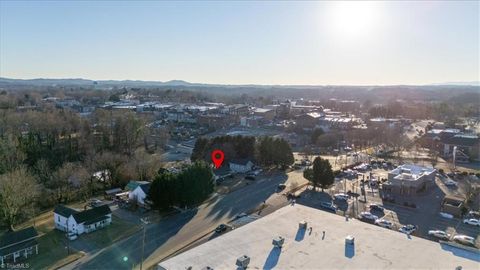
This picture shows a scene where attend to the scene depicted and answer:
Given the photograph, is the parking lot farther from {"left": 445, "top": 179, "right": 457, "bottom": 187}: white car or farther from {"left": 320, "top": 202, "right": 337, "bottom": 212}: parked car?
{"left": 445, "top": 179, "right": 457, "bottom": 187}: white car

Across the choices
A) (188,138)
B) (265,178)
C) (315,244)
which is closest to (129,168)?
(265,178)

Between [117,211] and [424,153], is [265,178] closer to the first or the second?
[117,211]

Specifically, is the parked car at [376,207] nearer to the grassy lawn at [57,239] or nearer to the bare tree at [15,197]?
the grassy lawn at [57,239]

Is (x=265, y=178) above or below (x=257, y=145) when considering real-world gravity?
below

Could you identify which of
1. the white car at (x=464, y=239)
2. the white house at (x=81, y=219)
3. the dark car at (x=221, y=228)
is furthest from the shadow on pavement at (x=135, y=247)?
the white car at (x=464, y=239)

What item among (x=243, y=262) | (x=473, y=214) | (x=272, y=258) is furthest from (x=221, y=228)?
(x=473, y=214)

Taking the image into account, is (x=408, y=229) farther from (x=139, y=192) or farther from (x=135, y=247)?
(x=139, y=192)
